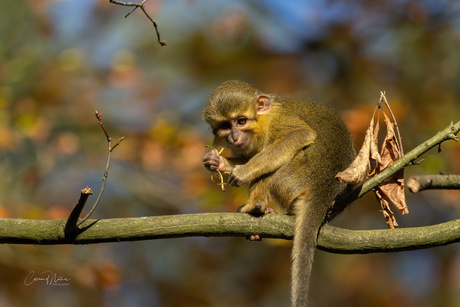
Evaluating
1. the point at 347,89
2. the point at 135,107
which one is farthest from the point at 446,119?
the point at 135,107

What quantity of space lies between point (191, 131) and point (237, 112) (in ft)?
16.3

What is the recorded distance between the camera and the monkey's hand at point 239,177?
17.4ft

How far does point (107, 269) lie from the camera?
870cm

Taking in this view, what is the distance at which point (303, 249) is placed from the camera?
14.7ft

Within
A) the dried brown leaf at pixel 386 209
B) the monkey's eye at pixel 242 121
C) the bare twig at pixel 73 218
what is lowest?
the bare twig at pixel 73 218

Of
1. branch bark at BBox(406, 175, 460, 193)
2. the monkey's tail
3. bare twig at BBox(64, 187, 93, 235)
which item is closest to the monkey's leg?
the monkey's tail

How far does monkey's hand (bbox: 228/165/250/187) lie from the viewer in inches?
208

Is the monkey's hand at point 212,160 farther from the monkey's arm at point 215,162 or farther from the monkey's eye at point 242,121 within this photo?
the monkey's eye at point 242,121

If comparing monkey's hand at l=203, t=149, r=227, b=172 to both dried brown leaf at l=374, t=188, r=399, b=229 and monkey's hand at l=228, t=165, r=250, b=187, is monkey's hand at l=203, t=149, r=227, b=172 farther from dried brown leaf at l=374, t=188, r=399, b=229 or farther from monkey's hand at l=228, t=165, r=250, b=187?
dried brown leaf at l=374, t=188, r=399, b=229

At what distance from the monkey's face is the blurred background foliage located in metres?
3.52

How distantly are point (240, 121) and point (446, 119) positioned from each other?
5847 millimetres

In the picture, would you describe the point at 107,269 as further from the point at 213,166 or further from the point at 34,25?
the point at 34,25

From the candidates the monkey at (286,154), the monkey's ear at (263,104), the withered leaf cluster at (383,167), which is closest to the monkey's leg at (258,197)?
the monkey at (286,154)

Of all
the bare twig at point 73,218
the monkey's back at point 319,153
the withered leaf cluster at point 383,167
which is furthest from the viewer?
the monkey's back at point 319,153
